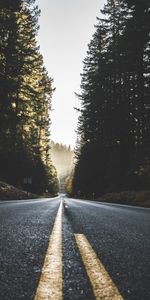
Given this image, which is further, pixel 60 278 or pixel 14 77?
pixel 14 77

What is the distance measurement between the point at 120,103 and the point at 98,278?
3044 centimetres

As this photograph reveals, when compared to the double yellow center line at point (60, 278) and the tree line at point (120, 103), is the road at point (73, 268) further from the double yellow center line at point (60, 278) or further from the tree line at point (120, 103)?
the tree line at point (120, 103)

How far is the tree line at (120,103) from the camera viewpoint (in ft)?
76.6

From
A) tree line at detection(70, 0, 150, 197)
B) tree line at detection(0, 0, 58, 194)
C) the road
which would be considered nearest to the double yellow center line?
the road

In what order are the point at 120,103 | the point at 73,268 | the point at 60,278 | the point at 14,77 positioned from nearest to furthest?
the point at 60,278
the point at 73,268
the point at 14,77
the point at 120,103

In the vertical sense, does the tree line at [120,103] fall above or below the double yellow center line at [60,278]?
above

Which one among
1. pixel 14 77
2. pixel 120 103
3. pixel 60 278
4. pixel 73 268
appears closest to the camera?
pixel 60 278

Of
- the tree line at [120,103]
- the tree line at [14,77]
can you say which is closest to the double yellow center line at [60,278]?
the tree line at [120,103]

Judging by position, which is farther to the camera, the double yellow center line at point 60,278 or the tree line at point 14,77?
the tree line at point 14,77

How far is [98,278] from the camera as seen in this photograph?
1.99 meters

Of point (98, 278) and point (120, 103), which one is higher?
point (120, 103)

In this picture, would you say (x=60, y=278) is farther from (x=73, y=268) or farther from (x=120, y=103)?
(x=120, y=103)

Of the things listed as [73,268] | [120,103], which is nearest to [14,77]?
[120,103]

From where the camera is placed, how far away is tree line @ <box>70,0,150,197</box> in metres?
23.4
